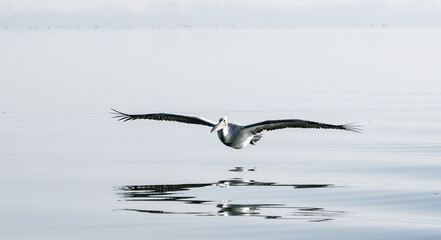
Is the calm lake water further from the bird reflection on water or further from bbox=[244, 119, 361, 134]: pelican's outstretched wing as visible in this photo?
bbox=[244, 119, 361, 134]: pelican's outstretched wing

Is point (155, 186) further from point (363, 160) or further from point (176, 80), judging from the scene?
point (176, 80)

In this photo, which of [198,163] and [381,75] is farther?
[381,75]

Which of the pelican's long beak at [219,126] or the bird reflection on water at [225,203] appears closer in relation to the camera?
the bird reflection on water at [225,203]

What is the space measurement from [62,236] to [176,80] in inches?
1297

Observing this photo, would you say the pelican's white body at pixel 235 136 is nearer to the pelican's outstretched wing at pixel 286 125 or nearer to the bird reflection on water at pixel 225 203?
the pelican's outstretched wing at pixel 286 125

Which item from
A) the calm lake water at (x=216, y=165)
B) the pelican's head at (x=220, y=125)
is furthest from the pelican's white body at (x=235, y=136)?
the calm lake water at (x=216, y=165)

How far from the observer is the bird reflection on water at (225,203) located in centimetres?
1686

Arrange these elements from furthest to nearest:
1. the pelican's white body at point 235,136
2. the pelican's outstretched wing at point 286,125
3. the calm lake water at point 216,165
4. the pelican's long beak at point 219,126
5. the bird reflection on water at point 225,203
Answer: the pelican's white body at point 235,136
the pelican's long beak at point 219,126
the pelican's outstretched wing at point 286,125
the bird reflection on water at point 225,203
the calm lake water at point 216,165

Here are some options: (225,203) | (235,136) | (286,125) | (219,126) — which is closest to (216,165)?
(235,136)

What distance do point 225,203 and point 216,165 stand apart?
4354 millimetres

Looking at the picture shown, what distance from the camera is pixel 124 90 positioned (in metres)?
42.2

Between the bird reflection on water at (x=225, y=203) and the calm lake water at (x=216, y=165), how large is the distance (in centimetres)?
3

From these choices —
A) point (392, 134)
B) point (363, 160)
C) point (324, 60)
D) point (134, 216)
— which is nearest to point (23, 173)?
point (134, 216)

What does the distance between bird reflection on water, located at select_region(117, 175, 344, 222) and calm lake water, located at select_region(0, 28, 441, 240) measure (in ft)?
0.11
